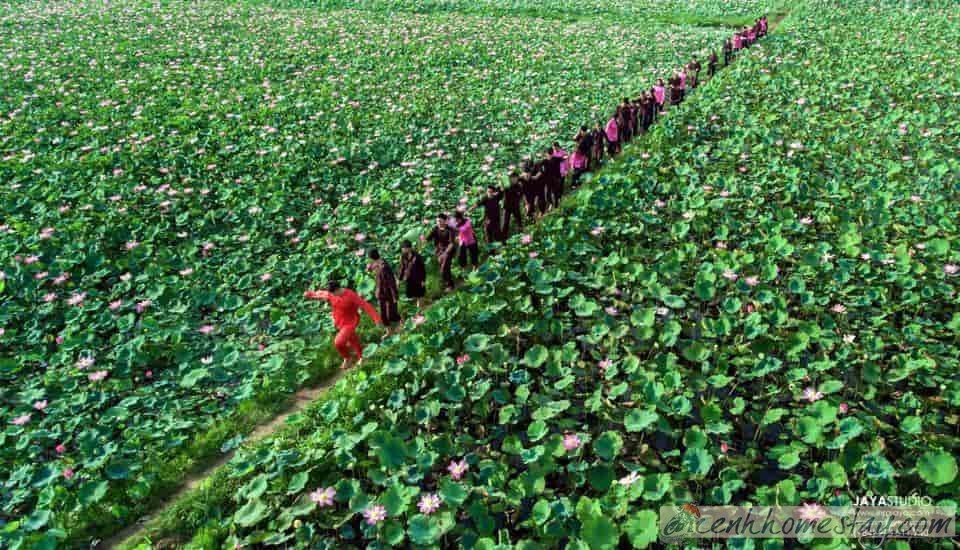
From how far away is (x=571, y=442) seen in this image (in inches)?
220

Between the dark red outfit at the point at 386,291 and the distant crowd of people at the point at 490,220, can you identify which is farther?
the dark red outfit at the point at 386,291

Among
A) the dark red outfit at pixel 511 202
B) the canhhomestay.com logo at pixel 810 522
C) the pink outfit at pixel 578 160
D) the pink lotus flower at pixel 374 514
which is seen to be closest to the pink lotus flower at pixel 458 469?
the pink lotus flower at pixel 374 514

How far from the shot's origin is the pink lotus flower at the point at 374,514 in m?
4.92

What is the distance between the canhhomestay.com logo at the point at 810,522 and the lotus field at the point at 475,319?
0.52ft

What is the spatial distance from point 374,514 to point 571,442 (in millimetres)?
1901

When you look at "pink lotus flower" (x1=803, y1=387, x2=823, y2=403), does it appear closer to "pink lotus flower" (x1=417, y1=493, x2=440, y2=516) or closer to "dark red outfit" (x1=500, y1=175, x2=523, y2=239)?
"pink lotus flower" (x1=417, y1=493, x2=440, y2=516)

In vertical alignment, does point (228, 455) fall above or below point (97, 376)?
below

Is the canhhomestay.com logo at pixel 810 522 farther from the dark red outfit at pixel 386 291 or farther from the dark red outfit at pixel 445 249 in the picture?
the dark red outfit at pixel 445 249

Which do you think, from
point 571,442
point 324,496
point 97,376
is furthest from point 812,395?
point 97,376

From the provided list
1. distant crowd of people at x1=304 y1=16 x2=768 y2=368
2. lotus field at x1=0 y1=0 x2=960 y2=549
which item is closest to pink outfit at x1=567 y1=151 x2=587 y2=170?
distant crowd of people at x1=304 y1=16 x2=768 y2=368

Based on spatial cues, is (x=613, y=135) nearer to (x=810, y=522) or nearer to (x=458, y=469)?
(x=458, y=469)

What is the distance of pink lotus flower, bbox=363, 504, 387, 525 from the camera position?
4.92 meters

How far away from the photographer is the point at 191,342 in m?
7.71

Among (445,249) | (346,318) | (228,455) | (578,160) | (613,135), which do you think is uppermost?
(613,135)
